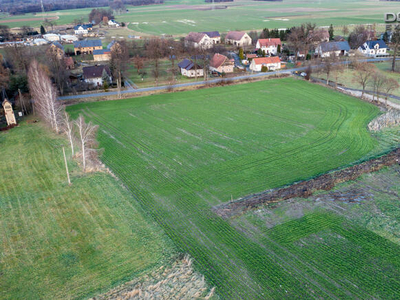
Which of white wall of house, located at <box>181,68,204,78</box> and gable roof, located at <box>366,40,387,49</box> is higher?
gable roof, located at <box>366,40,387,49</box>

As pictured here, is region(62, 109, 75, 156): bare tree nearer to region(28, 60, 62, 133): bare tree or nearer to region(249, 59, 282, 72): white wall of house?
region(28, 60, 62, 133): bare tree

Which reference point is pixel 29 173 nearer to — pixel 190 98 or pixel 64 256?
pixel 64 256

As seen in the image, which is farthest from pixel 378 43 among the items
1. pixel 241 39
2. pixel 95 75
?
pixel 95 75

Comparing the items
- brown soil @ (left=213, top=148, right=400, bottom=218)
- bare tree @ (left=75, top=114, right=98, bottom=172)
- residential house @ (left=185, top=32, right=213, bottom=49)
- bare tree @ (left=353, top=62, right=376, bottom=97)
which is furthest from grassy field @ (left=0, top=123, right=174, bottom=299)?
residential house @ (left=185, top=32, right=213, bottom=49)

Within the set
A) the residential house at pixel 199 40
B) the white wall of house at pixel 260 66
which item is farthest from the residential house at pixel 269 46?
the white wall of house at pixel 260 66

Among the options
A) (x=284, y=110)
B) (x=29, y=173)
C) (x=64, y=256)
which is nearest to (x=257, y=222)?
(x=64, y=256)

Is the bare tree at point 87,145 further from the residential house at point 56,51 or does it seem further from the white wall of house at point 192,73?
the residential house at point 56,51
